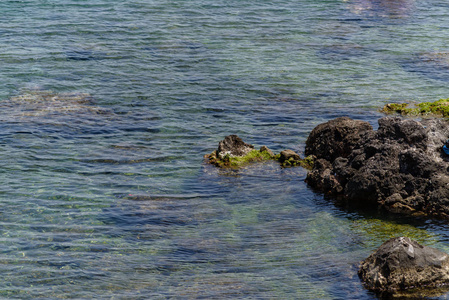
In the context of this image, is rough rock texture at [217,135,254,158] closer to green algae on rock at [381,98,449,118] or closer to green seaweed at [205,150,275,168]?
green seaweed at [205,150,275,168]

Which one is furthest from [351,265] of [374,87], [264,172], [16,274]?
[374,87]

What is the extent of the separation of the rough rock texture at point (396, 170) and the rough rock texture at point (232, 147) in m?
2.55

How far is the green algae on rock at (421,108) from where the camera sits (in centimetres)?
2264

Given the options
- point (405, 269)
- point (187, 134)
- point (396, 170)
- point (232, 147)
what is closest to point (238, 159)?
point (232, 147)

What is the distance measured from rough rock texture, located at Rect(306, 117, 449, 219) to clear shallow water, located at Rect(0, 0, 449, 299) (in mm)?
541

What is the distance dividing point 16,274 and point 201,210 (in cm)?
512

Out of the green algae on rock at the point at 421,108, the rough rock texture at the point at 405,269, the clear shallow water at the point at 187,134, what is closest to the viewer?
the rough rock texture at the point at 405,269

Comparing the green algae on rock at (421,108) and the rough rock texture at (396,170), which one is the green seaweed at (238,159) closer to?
the rough rock texture at (396,170)

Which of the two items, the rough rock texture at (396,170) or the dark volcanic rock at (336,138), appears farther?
the dark volcanic rock at (336,138)

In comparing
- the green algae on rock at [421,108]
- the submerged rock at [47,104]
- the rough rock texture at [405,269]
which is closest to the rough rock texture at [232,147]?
the submerged rock at [47,104]

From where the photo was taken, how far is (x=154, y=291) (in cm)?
1205

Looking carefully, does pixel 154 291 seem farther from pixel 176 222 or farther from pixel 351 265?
pixel 351 265

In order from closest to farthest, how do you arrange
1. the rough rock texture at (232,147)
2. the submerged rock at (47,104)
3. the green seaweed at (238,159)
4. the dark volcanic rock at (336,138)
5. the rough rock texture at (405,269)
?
1. the rough rock texture at (405,269)
2. the dark volcanic rock at (336,138)
3. the green seaweed at (238,159)
4. the rough rock texture at (232,147)
5. the submerged rock at (47,104)

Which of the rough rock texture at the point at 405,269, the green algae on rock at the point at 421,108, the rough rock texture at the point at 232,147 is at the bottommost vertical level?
the rough rock texture at the point at 405,269
